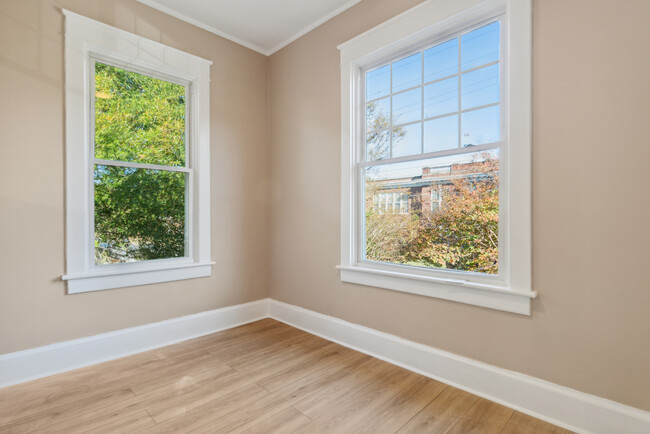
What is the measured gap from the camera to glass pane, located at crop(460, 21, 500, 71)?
2051mm

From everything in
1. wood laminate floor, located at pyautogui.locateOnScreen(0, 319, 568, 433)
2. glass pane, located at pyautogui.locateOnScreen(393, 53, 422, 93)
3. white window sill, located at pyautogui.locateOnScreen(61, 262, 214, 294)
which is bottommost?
wood laminate floor, located at pyautogui.locateOnScreen(0, 319, 568, 433)

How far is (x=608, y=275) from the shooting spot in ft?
5.27

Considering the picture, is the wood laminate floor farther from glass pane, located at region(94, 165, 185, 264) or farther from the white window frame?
glass pane, located at region(94, 165, 185, 264)

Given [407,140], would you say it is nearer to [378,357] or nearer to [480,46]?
[480,46]

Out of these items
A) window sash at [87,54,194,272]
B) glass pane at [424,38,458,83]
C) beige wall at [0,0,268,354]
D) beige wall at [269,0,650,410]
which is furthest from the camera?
window sash at [87,54,194,272]

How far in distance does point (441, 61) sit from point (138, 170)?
100 inches

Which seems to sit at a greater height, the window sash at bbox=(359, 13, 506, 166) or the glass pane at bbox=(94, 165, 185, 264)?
the window sash at bbox=(359, 13, 506, 166)

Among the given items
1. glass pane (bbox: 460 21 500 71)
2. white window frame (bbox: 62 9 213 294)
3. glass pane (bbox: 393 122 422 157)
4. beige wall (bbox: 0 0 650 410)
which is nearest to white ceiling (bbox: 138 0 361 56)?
beige wall (bbox: 0 0 650 410)

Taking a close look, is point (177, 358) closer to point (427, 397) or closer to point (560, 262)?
point (427, 397)

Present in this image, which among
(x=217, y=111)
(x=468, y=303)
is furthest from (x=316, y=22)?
(x=468, y=303)

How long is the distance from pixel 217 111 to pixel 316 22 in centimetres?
126

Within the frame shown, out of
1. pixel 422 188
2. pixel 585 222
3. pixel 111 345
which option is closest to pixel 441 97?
pixel 422 188

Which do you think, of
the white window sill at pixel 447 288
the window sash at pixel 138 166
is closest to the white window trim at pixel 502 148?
the white window sill at pixel 447 288

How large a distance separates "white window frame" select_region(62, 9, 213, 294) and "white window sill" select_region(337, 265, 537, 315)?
147cm
